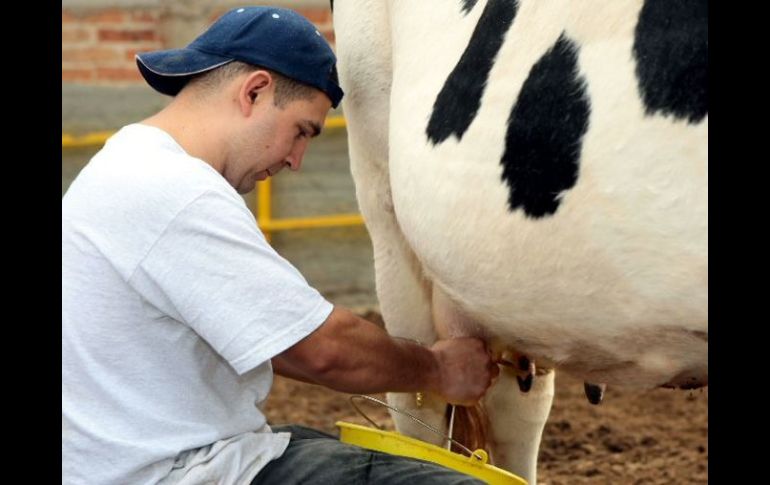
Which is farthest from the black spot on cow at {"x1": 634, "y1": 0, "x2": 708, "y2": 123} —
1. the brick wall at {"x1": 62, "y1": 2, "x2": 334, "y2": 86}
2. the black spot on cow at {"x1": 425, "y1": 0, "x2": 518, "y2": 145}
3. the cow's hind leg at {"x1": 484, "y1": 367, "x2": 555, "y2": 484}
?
the brick wall at {"x1": 62, "y1": 2, "x2": 334, "y2": 86}

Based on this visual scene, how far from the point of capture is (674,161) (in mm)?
1659

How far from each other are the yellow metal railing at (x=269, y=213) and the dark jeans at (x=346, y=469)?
2.69 meters

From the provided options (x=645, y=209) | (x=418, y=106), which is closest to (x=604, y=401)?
(x=418, y=106)

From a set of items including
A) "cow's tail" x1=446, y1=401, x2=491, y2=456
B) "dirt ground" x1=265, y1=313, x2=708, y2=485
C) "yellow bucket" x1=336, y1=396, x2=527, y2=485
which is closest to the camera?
"yellow bucket" x1=336, y1=396, x2=527, y2=485

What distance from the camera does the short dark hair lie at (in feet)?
6.36

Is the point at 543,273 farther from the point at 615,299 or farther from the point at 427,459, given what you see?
the point at 427,459

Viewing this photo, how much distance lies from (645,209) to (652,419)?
2.17 m

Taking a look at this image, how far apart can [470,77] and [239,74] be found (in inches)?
13.7

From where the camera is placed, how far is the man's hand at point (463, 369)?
212 cm

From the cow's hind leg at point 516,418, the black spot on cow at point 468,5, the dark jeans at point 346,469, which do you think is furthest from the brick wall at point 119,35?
the dark jeans at point 346,469

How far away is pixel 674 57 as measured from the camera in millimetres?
1686

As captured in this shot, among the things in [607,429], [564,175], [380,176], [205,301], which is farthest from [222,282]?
[607,429]

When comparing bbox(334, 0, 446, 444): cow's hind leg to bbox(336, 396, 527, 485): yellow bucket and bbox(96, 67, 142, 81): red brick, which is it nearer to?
bbox(336, 396, 527, 485): yellow bucket

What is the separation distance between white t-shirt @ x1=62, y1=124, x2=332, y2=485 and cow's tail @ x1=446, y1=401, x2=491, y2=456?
86cm
